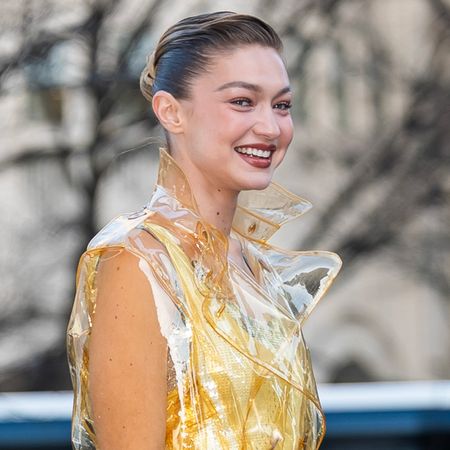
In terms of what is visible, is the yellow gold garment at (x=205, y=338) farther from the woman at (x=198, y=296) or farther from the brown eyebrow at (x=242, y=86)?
the brown eyebrow at (x=242, y=86)

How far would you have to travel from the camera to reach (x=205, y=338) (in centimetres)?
172

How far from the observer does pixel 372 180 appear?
8789mm

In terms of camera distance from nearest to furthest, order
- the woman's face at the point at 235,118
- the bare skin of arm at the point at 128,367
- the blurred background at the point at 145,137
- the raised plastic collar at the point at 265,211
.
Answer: the bare skin of arm at the point at 128,367, the woman's face at the point at 235,118, the raised plastic collar at the point at 265,211, the blurred background at the point at 145,137

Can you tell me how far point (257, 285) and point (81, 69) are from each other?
21.0 feet

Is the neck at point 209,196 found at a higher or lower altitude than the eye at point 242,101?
lower

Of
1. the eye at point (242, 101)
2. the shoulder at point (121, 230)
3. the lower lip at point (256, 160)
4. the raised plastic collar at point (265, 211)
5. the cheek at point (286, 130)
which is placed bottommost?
the raised plastic collar at point (265, 211)

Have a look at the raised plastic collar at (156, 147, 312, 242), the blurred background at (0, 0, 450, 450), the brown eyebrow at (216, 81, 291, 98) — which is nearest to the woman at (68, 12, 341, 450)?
the brown eyebrow at (216, 81, 291, 98)

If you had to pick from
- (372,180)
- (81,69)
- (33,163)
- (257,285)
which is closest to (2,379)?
(33,163)

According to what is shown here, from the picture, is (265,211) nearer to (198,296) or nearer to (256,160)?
(256,160)

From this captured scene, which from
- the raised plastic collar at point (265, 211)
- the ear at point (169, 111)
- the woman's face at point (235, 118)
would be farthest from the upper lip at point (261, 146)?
the raised plastic collar at point (265, 211)

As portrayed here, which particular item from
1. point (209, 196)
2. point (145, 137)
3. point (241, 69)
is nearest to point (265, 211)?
point (209, 196)

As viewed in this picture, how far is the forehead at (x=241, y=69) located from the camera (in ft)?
5.92

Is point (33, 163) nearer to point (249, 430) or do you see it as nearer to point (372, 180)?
point (372, 180)

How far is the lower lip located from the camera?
182 cm
